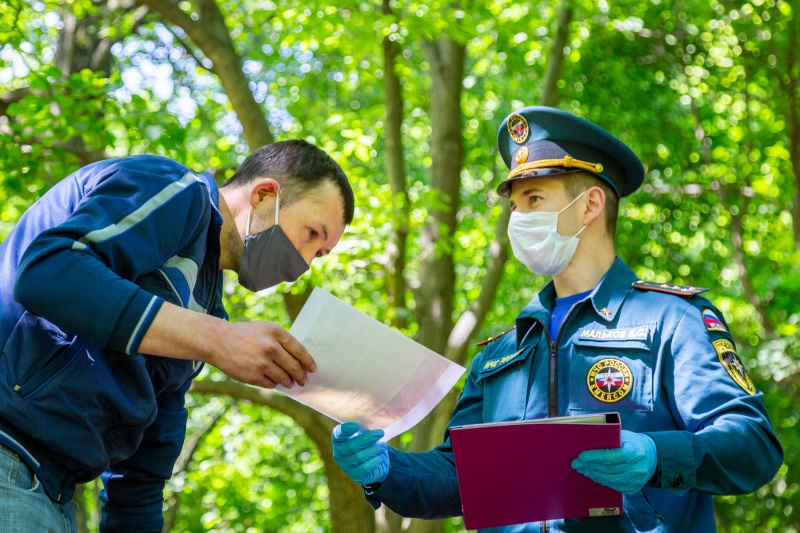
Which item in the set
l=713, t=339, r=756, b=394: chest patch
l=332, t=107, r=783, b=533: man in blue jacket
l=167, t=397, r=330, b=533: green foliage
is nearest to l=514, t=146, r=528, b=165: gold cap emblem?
l=332, t=107, r=783, b=533: man in blue jacket

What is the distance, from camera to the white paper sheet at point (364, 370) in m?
2.29

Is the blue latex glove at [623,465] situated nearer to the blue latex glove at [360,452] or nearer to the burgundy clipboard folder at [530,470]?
the burgundy clipboard folder at [530,470]

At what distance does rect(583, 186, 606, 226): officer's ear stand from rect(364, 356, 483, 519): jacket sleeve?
3.01ft

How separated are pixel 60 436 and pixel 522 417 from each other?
54.4 inches

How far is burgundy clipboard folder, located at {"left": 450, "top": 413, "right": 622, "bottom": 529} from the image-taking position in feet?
7.28

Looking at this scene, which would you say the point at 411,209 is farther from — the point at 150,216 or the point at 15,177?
the point at 150,216

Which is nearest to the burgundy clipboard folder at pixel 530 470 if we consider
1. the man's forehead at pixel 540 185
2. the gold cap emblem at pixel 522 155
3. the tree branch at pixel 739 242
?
the man's forehead at pixel 540 185

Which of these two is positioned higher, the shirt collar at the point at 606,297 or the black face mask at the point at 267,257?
the black face mask at the point at 267,257

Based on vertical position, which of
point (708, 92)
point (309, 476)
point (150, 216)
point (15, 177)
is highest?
point (708, 92)

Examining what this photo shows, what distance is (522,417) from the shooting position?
113 inches

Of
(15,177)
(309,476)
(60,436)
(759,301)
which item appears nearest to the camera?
(60,436)

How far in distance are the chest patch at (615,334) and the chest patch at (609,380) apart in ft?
0.24

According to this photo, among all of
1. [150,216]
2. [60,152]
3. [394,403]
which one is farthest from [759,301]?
[150,216]

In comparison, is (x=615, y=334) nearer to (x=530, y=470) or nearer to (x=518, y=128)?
(x=530, y=470)
